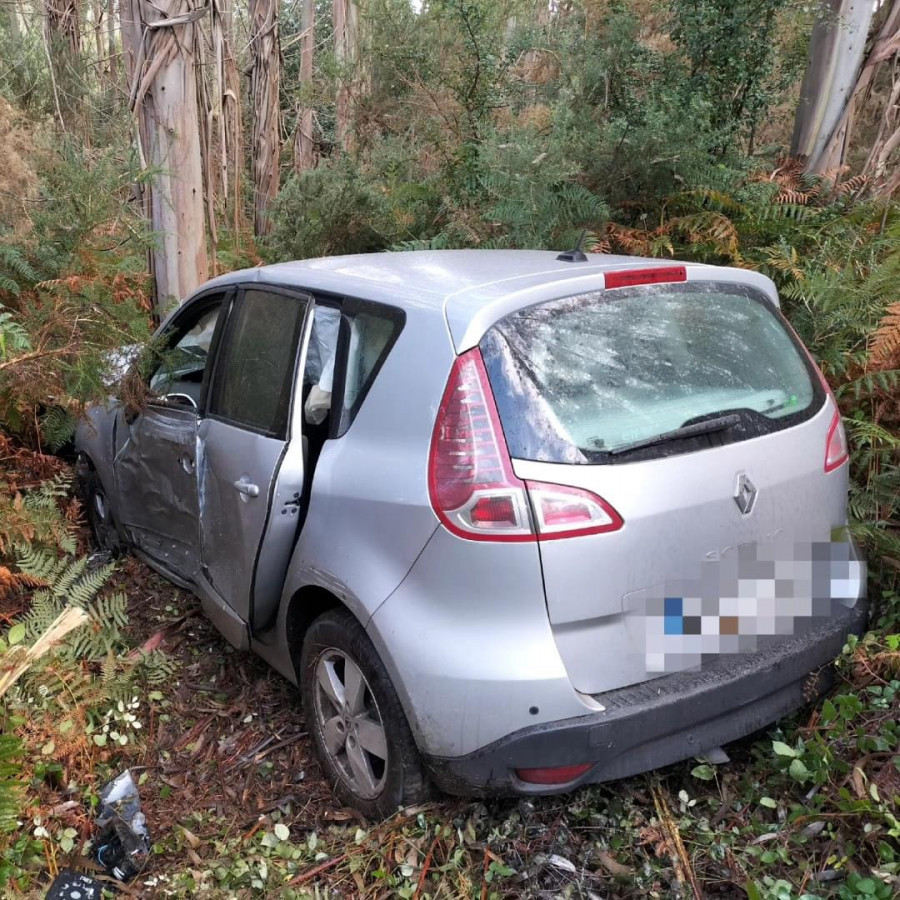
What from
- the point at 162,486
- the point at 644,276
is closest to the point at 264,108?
the point at 162,486

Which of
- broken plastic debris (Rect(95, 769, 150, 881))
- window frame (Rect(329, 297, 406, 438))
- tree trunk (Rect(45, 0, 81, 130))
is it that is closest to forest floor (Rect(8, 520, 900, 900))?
broken plastic debris (Rect(95, 769, 150, 881))

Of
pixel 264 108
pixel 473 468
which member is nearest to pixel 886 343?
pixel 473 468

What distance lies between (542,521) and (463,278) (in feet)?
3.21

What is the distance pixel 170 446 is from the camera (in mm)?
3959

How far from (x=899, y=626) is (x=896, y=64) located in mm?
5507

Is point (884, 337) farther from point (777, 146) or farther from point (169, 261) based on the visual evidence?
point (169, 261)

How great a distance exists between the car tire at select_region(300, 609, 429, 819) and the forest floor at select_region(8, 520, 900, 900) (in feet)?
0.30

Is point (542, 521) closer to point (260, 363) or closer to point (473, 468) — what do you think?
point (473, 468)

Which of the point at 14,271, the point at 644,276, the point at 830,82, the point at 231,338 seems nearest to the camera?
the point at 644,276

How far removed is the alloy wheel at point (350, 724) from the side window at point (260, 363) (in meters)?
0.90

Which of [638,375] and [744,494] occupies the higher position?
[638,375]

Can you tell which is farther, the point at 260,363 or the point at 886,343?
the point at 886,343

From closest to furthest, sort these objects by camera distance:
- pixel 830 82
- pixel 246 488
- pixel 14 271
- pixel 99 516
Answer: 1. pixel 246 488
2. pixel 14 271
3. pixel 99 516
4. pixel 830 82

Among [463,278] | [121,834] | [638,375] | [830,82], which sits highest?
[830,82]
